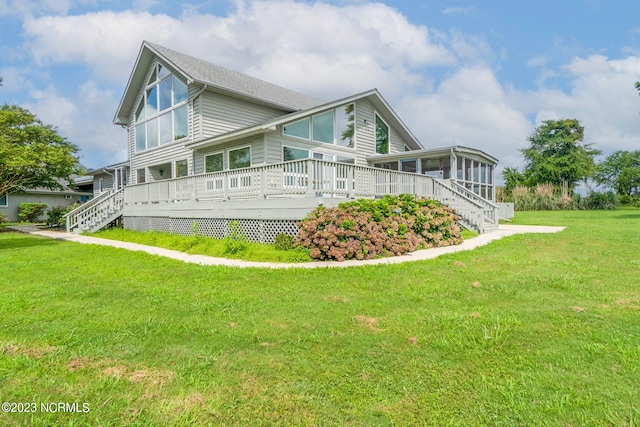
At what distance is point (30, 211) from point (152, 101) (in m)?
15.9

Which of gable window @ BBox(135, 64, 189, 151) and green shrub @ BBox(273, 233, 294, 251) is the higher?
gable window @ BBox(135, 64, 189, 151)

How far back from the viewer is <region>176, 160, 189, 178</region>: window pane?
52.2ft

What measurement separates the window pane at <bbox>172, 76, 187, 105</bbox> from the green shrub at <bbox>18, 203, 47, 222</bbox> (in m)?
18.0

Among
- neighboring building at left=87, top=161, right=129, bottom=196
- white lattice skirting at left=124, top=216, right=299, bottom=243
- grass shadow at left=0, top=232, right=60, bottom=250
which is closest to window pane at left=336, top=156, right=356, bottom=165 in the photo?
white lattice skirting at left=124, top=216, right=299, bottom=243

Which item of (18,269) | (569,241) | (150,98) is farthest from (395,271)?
(150,98)

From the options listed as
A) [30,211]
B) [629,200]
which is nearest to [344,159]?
[30,211]

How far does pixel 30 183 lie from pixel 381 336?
2174 cm

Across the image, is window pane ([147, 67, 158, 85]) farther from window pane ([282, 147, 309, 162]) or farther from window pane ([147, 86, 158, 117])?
window pane ([282, 147, 309, 162])

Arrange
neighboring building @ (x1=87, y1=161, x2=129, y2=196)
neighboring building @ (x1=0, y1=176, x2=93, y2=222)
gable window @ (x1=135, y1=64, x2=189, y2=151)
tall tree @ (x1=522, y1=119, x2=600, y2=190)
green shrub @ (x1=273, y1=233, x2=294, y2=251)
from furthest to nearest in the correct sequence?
tall tree @ (x1=522, y1=119, x2=600, y2=190), neighboring building @ (x1=0, y1=176, x2=93, y2=222), neighboring building @ (x1=87, y1=161, x2=129, y2=196), gable window @ (x1=135, y1=64, x2=189, y2=151), green shrub @ (x1=273, y1=233, x2=294, y2=251)

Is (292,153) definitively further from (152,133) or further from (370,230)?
(152,133)

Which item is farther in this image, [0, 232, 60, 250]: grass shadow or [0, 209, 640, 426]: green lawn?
[0, 232, 60, 250]: grass shadow

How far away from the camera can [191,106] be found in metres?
14.9

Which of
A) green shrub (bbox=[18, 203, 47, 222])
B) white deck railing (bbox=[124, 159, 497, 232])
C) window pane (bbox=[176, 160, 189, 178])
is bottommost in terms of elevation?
green shrub (bbox=[18, 203, 47, 222])

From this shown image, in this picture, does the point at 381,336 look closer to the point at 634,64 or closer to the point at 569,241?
the point at 569,241
